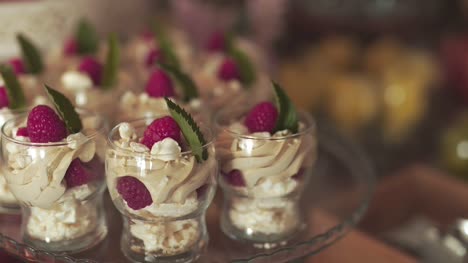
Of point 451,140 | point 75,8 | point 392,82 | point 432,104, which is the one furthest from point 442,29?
point 75,8

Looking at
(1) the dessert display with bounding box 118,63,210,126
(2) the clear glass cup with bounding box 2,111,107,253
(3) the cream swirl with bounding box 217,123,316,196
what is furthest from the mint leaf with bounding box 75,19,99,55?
(3) the cream swirl with bounding box 217,123,316,196

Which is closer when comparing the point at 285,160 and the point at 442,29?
the point at 285,160

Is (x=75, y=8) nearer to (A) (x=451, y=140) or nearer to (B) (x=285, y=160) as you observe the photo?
(B) (x=285, y=160)

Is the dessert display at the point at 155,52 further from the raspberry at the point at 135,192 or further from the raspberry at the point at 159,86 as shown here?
the raspberry at the point at 135,192

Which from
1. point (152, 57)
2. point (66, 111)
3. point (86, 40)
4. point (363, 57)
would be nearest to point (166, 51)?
point (152, 57)

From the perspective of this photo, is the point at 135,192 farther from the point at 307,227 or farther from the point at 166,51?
the point at 166,51
